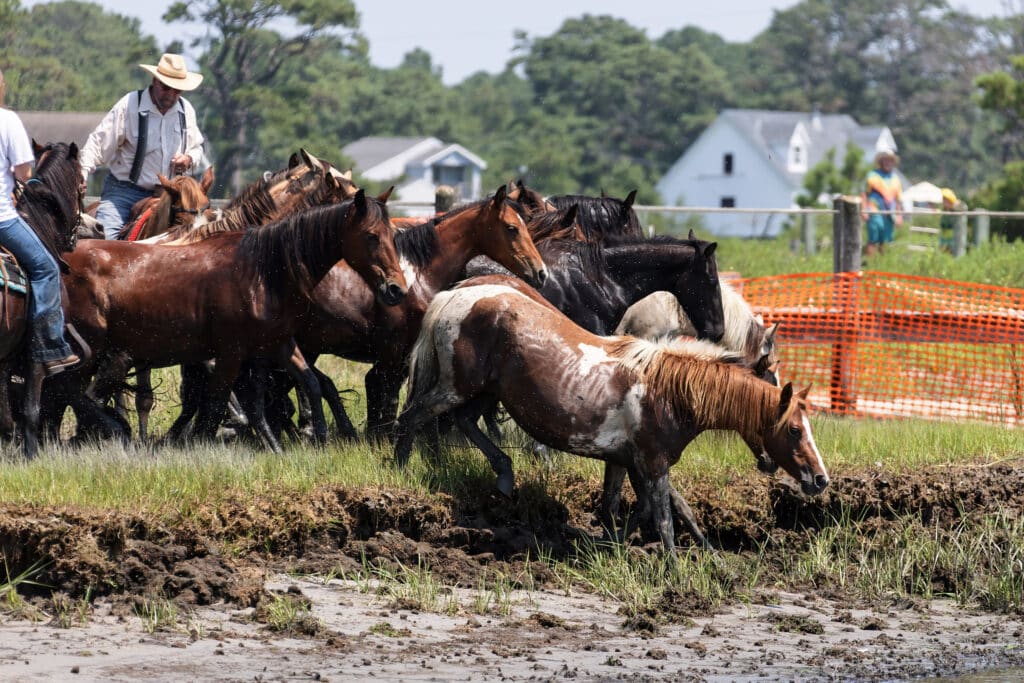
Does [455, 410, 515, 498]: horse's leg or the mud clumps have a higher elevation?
[455, 410, 515, 498]: horse's leg

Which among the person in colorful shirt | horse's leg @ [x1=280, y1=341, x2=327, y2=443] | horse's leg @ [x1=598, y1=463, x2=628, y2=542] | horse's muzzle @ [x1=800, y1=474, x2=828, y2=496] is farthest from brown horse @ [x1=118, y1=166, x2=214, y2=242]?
the person in colorful shirt

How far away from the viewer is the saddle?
9211 mm

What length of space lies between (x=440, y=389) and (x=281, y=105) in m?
42.9

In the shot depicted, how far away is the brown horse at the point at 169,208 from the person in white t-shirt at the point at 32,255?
233cm

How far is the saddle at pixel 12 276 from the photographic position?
30.2 feet

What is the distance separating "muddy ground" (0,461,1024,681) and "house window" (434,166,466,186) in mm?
80344

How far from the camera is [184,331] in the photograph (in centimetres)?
1005

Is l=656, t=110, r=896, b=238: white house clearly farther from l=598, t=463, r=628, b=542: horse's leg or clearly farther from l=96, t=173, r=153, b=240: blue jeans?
l=598, t=463, r=628, b=542: horse's leg

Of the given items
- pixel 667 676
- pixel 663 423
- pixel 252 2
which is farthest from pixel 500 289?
pixel 252 2

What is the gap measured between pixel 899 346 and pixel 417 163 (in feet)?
242

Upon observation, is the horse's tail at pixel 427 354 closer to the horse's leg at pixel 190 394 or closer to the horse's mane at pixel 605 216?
the horse's leg at pixel 190 394

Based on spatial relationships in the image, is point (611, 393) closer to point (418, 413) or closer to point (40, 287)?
point (418, 413)

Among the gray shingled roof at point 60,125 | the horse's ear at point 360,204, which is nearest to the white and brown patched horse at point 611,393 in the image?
the horse's ear at point 360,204

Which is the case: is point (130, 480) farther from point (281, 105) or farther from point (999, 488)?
point (281, 105)
